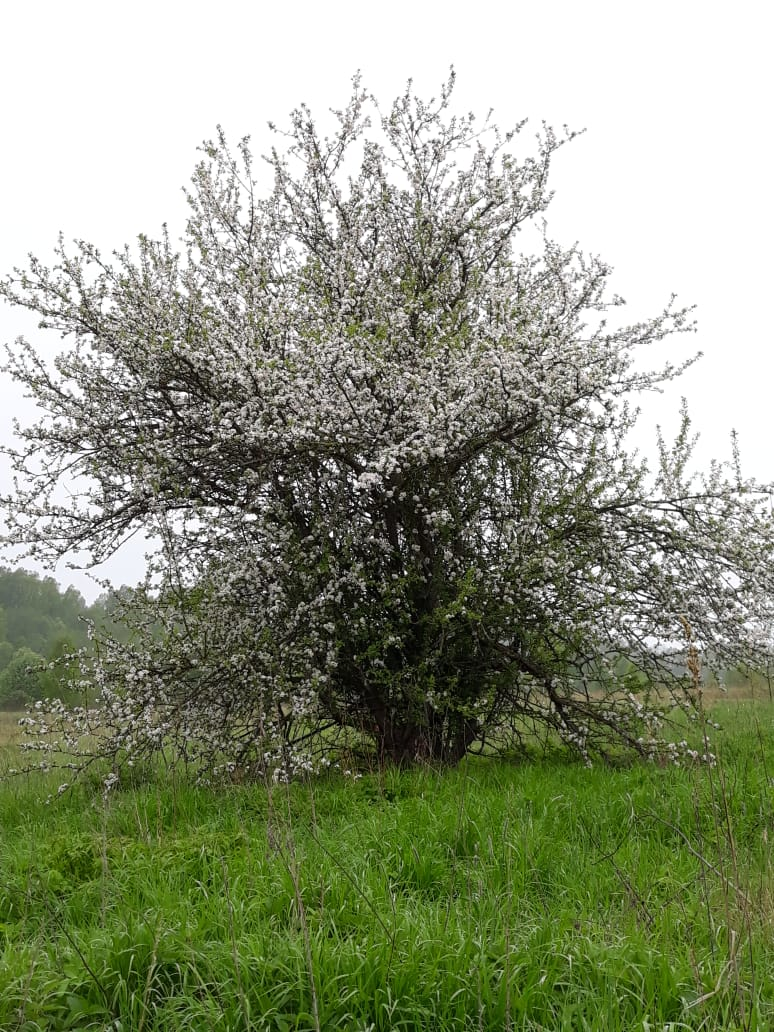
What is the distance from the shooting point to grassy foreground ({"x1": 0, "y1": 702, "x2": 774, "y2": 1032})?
279cm

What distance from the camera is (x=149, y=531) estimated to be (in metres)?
7.55

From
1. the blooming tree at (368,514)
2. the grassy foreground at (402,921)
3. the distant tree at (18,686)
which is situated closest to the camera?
the grassy foreground at (402,921)

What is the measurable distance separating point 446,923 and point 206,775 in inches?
165

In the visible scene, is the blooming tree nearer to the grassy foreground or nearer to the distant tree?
the grassy foreground

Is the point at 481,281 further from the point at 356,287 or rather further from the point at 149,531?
the point at 149,531

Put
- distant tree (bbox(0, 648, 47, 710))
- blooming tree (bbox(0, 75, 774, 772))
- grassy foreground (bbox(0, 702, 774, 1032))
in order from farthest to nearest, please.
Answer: distant tree (bbox(0, 648, 47, 710))
blooming tree (bbox(0, 75, 774, 772))
grassy foreground (bbox(0, 702, 774, 1032))

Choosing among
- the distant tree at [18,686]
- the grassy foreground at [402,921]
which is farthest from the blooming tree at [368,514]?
the distant tree at [18,686]

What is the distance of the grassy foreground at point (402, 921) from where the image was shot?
9.14 ft

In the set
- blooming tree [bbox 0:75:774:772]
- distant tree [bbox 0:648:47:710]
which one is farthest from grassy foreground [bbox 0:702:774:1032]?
distant tree [bbox 0:648:47:710]

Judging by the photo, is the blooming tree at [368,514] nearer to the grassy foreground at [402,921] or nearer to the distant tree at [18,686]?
the grassy foreground at [402,921]

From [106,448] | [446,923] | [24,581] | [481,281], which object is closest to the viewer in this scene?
[446,923]

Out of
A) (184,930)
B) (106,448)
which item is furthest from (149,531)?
(184,930)

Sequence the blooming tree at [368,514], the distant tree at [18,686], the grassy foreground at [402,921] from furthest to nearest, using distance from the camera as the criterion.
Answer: the distant tree at [18,686]
the blooming tree at [368,514]
the grassy foreground at [402,921]

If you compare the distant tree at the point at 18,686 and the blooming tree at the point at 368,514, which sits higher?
the blooming tree at the point at 368,514
